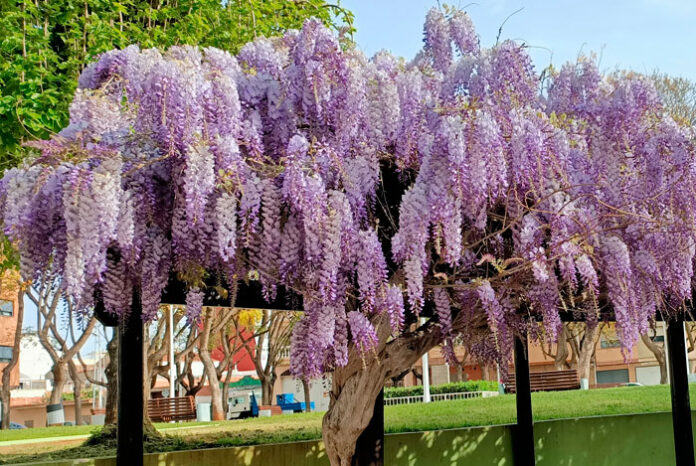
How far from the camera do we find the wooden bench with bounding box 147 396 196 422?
1579 cm

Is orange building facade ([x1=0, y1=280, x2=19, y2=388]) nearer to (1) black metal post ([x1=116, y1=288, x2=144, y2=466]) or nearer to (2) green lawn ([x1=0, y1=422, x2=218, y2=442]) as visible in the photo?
(2) green lawn ([x1=0, y1=422, x2=218, y2=442])

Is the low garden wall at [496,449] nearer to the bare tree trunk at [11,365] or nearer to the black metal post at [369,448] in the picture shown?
the black metal post at [369,448]

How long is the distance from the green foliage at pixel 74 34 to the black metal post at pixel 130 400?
295cm

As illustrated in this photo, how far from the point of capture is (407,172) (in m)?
5.16

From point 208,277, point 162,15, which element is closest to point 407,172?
point 208,277

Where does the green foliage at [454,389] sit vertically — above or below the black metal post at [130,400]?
below

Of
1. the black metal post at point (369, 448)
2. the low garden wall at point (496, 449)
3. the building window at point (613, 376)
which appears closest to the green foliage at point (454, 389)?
the low garden wall at point (496, 449)

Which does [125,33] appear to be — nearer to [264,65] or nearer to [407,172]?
[264,65]

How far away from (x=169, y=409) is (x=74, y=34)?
885cm

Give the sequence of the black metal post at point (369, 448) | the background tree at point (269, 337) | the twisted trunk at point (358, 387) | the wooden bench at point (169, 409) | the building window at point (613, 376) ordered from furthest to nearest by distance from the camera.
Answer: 1. the building window at point (613, 376)
2. the background tree at point (269, 337)
3. the wooden bench at point (169, 409)
4. the black metal post at point (369, 448)
5. the twisted trunk at point (358, 387)

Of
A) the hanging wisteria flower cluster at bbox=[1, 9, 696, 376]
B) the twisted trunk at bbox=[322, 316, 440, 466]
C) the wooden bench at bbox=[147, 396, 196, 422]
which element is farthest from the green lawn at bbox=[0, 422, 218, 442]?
the hanging wisteria flower cluster at bbox=[1, 9, 696, 376]

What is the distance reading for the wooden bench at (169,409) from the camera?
51.8 feet

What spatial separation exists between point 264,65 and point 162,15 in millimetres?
4740

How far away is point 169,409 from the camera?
15.9m
